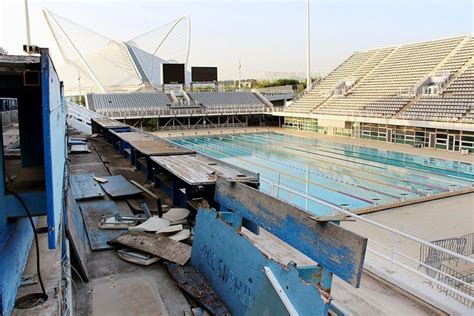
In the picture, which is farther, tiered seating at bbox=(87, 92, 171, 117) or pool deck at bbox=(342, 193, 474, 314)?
tiered seating at bbox=(87, 92, 171, 117)

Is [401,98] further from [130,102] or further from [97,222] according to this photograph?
[97,222]

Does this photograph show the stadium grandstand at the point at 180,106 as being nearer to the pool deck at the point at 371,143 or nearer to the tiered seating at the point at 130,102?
the tiered seating at the point at 130,102

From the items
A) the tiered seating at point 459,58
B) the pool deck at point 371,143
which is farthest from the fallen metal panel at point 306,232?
the tiered seating at point 459,58

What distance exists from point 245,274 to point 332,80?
120ft

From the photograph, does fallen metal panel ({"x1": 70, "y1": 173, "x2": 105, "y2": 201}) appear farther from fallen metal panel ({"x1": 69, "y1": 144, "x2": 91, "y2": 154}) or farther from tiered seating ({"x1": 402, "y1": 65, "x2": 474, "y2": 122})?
tiered seating ({"x1": 402, "y1": 65, "x2": 474, "y2": 122})

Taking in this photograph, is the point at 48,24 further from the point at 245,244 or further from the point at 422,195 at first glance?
the point at 245,244

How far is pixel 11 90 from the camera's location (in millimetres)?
2863

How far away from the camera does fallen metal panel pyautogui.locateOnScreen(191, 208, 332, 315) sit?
256 cm

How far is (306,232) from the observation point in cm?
299

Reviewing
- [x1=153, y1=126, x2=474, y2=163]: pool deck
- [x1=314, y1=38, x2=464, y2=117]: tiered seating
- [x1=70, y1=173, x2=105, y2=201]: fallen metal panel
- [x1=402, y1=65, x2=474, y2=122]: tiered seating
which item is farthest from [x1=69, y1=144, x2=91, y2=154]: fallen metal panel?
[x1=314, y1=38, x2=464, y2=117]: tiered seating

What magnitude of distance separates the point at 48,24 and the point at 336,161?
48.5 m

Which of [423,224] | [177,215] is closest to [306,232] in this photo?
[177,215]

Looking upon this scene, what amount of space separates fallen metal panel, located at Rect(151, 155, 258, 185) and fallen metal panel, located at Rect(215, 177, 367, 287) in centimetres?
50

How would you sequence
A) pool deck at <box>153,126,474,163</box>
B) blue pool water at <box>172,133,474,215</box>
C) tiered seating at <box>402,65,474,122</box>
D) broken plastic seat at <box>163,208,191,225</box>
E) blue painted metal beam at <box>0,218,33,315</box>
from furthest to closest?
tiered seating at <box>402,65,474,122</box> < pool deck at <box>153,126,474,163</box> < blue pool water at <box>172,133,474,215</box> < broken plastic seat at <box>163,208,191,225</box> < blue painted metal beam at <box>0,218,33,315</box>
